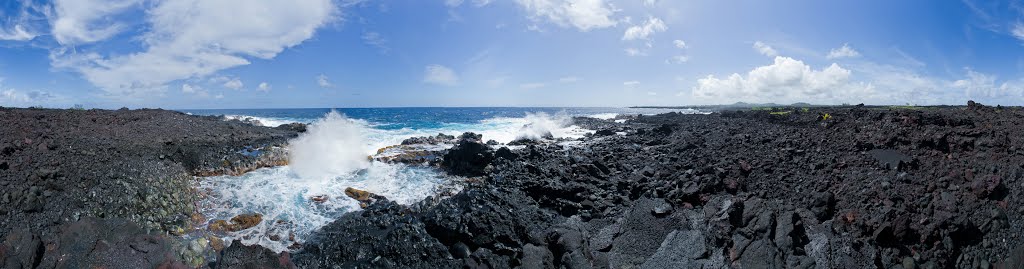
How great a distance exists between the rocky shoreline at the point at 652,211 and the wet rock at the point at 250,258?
3 cm

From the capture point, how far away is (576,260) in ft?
22.5

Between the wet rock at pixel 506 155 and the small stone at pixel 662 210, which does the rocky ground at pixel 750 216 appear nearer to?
the small stone at pixel 662 210

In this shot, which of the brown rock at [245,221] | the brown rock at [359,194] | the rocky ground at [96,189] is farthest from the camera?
the brown rock at [359,194]

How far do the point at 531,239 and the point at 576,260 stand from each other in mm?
1186

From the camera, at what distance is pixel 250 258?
6.48 metres

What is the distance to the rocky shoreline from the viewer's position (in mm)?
6559

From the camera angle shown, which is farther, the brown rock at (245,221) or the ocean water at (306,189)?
the ocean water at (306,189)

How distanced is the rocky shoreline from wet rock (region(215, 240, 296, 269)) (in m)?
0.03

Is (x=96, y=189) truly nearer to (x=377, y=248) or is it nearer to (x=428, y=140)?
(x=377, y=248)

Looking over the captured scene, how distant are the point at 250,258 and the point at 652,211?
765 cm

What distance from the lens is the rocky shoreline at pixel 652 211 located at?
656 cm

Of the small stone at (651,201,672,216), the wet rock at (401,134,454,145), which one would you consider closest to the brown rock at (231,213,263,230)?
the small stone at (651,201,672,216)

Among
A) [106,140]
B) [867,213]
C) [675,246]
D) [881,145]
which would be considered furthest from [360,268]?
[106,140]

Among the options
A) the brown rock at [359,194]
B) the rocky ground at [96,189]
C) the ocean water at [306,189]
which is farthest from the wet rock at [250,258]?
the brown rock at [359,194]
